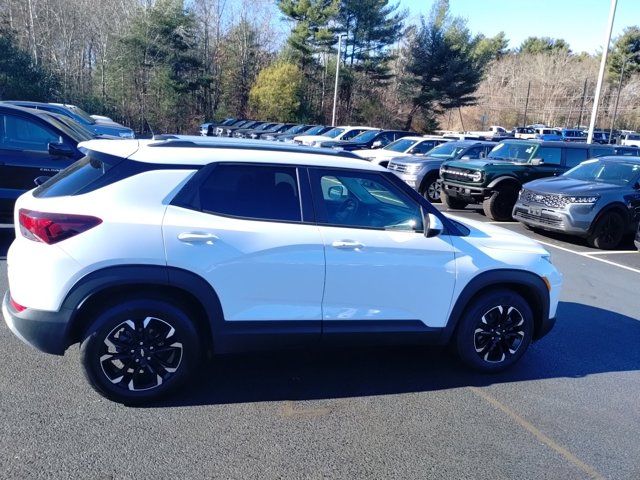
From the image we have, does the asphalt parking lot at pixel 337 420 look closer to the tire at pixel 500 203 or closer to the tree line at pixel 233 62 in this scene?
the tire at pixel 500 203

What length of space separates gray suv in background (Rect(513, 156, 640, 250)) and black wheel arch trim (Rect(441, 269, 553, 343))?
6214 mm

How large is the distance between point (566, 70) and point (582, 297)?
71.2m

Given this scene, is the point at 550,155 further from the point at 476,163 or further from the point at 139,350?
the point at 139,350

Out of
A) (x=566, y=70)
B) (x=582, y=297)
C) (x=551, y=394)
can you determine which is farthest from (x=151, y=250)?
(x=566, y=70)

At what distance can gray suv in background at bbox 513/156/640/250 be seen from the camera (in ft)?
32.8

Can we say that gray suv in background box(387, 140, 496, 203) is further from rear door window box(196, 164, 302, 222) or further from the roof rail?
rear door window box(196, 164, 302, 222)

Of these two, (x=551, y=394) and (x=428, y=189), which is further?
(x=428, y=189)

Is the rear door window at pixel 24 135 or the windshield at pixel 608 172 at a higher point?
the rear door window at pixel 24 135

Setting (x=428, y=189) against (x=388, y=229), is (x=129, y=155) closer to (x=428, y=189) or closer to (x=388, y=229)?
(x=388, y=229)

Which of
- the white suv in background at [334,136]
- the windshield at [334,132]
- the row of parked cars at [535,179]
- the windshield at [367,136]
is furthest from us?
the windshield at [334,132]

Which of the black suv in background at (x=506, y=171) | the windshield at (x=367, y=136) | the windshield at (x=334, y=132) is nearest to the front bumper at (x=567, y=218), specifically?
the black suv in background at (x=506, y=171)

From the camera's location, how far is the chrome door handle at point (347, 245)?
378cm

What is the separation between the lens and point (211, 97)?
45.1 meters

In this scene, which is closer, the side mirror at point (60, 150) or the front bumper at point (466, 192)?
the side mirror at point (60, 150)
